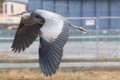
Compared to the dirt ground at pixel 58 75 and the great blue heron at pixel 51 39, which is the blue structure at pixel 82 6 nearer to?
the dirt ground at pixel 58 75

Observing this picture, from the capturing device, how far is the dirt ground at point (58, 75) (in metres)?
10.4

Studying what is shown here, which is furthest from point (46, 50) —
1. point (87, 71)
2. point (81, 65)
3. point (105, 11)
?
point (105, 11)

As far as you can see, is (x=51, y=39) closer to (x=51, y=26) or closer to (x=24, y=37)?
(x=51, y=26)

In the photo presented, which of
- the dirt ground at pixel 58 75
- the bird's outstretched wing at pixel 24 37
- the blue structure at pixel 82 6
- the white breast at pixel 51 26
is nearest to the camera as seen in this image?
the white breast at pixel 51 26

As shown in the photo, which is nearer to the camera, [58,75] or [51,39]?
[51,39]

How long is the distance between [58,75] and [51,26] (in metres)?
6.17

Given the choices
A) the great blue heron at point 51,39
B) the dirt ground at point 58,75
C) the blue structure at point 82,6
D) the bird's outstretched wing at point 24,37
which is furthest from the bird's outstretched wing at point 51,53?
the blue structure at point 82,6

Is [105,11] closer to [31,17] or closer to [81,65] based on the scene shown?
[81,65]

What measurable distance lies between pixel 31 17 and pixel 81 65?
786 cm

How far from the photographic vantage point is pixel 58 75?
1085 cm

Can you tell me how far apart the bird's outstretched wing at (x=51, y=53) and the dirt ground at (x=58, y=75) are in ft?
16.1

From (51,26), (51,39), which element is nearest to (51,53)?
(51,39)

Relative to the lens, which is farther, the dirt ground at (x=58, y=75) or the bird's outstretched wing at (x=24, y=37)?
the dirt ground at (x=58, y=75)

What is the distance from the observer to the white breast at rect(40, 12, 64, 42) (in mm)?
4695
